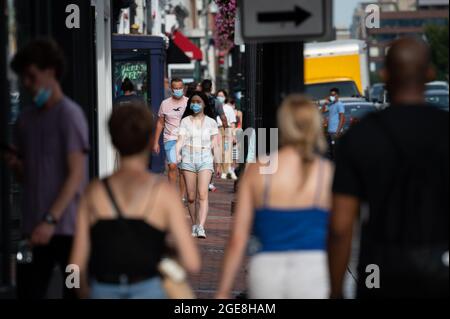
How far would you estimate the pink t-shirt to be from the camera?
18.2 metres

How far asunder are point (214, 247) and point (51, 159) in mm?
7052

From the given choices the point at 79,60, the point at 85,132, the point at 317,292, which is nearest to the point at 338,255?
the point at 317,292

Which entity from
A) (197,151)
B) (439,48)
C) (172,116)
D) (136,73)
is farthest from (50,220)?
(439,48)

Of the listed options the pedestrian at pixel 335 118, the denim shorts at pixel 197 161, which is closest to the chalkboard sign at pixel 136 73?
the pedestrian at pixel 335 118

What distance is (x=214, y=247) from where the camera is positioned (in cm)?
1395

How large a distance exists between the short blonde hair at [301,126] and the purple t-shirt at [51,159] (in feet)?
4.80

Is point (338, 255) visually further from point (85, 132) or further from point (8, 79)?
point (8, 79)

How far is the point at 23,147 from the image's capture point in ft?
23.5

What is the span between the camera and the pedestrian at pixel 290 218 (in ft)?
19.0

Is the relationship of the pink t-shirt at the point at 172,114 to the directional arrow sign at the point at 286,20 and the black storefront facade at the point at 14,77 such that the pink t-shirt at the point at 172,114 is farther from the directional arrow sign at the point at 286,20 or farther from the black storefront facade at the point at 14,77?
the directional arrow sign at the point at 286,20

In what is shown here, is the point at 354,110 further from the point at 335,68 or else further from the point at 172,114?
the point at 172,114

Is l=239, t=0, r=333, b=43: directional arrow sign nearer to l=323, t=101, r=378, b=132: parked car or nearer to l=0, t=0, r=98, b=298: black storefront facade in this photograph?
l=0, t=0, r=98, b=298: black storefront facade
